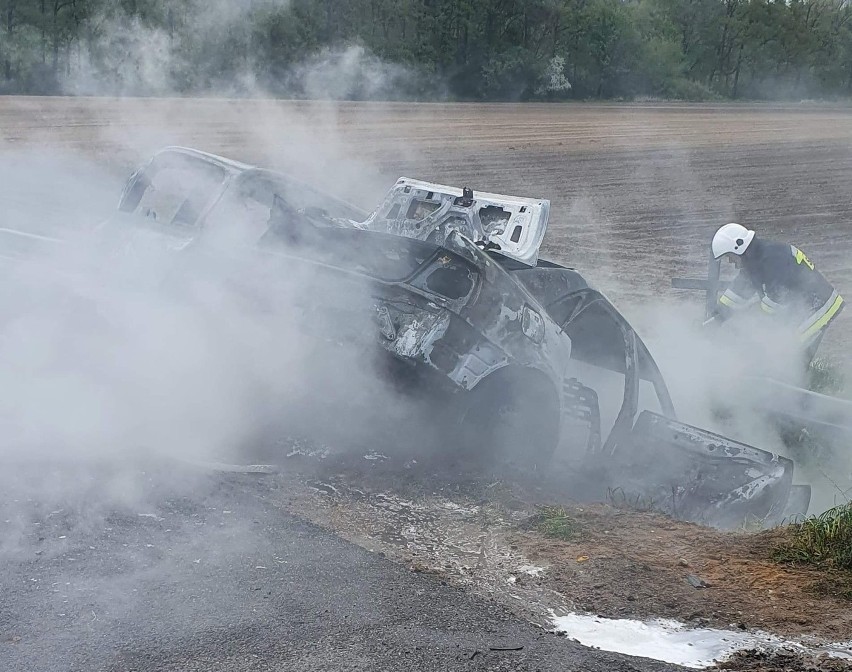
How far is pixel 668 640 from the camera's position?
14.0 ft

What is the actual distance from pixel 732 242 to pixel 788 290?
0.61m

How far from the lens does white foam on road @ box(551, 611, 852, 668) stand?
13.6ft

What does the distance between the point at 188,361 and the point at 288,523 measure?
79.4 inches

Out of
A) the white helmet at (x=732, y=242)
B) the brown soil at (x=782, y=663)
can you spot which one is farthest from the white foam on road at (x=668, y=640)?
the white helmet at (x=732, y=242)

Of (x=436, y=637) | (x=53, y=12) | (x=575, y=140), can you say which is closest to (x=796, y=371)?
(x=436, y=637)

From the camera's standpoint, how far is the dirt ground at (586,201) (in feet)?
15.7

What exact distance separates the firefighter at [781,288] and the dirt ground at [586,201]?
2.45m

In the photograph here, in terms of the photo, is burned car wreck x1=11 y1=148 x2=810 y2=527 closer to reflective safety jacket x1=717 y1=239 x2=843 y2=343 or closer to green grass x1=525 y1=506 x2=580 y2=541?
green grass x1=525 y1=506 x2=580 y2=541

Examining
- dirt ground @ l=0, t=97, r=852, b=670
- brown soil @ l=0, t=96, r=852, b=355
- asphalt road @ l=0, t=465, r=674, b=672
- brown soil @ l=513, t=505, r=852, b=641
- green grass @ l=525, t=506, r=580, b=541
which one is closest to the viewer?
asphalt road @ l=0, t=465, r=674, b=672

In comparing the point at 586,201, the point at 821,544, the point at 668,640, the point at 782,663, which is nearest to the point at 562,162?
the point at 586,201

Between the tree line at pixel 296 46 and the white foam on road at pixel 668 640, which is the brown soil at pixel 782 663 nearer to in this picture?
the white foam on road at pixel 668 640

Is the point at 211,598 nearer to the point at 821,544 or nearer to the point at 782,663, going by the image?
the point at 782,663

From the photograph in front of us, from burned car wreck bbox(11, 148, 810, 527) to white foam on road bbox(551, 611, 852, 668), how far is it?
2.02 meters

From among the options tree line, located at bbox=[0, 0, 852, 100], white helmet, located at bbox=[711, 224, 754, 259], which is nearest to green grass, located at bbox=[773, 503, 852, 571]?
white helmet, located at bbox=[711, 224, 754, 259]
